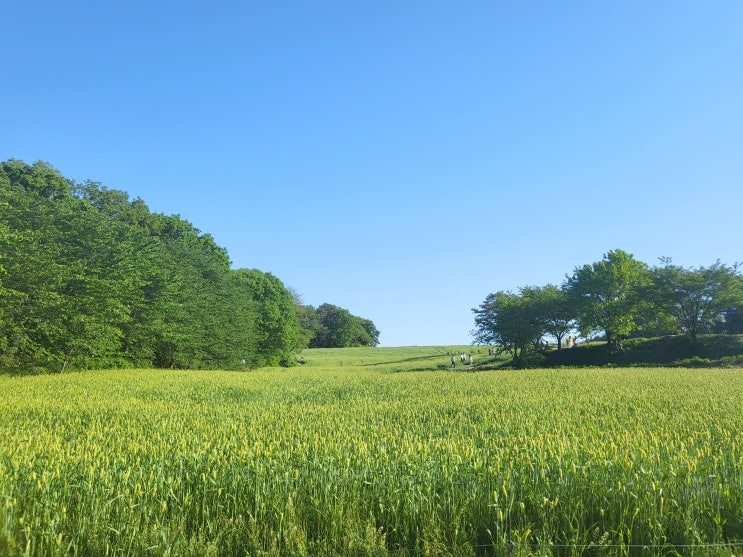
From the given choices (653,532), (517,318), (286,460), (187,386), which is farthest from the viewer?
(517,318)

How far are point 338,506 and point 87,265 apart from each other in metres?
32.0

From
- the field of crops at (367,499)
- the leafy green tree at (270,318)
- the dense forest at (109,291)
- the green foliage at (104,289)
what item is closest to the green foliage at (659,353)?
the leafy green tree at (270,318)

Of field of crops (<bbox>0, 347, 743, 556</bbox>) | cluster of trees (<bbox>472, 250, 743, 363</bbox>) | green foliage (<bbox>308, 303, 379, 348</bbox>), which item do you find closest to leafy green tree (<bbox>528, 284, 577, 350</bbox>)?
cluster of trees (<bbox>472, 250, 743, 363</bbox>)

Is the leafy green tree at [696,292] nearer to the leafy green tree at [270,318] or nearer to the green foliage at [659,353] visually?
the green foliage at [659,353]

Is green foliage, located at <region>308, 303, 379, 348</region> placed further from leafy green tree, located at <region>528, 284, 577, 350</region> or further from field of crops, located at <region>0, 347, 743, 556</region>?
field of crops, located at <region>0, 347, 743, 556</region>

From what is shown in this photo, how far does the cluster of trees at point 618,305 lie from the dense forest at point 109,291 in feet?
100

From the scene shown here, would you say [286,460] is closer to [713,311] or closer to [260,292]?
[713,311]

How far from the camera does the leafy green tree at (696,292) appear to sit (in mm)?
43250

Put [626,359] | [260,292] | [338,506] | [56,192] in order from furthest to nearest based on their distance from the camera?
[260,292]
[626,359]
[56,192]
[338,506]

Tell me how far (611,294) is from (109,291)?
53.8m

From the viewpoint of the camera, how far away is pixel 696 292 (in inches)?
1746

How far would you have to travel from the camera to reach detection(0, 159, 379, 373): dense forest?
22766 millimetres

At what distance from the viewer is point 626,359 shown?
155 feet

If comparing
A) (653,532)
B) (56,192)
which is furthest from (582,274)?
(56,192)
